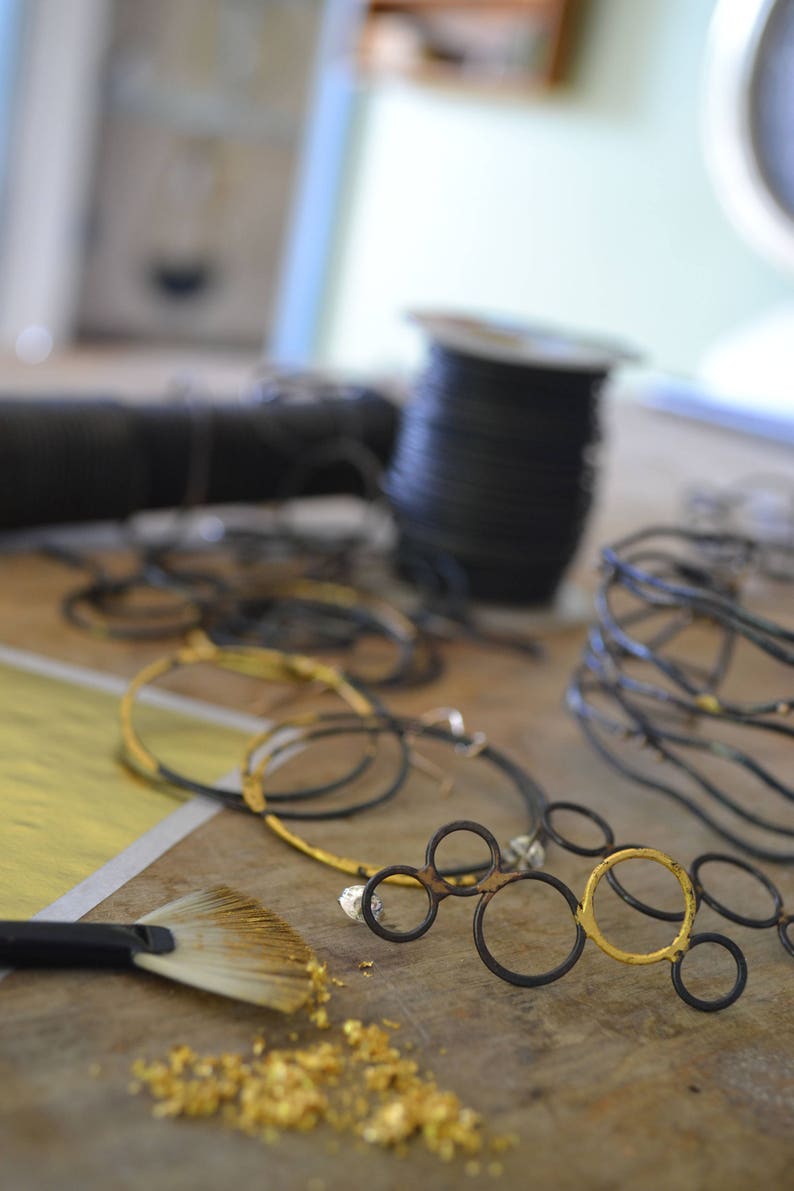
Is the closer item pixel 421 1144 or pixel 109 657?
pixel 421 1144

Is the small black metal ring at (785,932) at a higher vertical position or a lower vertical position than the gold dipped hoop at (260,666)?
higher

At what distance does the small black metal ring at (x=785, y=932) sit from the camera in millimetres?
566

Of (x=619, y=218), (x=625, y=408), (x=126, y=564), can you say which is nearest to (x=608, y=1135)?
(x=126, y=564)

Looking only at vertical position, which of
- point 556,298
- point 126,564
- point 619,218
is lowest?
point 126,564

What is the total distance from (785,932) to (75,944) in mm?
340

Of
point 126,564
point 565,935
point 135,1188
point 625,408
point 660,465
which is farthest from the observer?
point 625,408

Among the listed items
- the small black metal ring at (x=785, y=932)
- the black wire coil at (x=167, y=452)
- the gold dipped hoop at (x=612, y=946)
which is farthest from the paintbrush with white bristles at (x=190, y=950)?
the black wire coil at (x=167, y=452)

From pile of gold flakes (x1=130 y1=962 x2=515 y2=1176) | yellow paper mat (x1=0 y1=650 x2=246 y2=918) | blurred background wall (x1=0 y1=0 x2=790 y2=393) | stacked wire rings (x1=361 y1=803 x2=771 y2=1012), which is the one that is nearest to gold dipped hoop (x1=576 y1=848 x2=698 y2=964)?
stacked wire rings (x1=361 y1=803 x2=771 y2=1012)

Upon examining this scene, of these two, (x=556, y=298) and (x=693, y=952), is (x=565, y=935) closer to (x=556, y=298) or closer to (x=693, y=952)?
(x=693, y=952)

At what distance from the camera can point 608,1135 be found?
16.6 inches

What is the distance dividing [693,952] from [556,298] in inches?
94.0

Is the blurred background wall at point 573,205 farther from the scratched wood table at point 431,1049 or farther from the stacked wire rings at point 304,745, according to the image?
the scratched wood table at point 431,1049

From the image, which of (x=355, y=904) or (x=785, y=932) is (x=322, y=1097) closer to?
(x=355, y=904)

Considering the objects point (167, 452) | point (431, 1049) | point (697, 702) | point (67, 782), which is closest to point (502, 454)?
point (167, 452)
